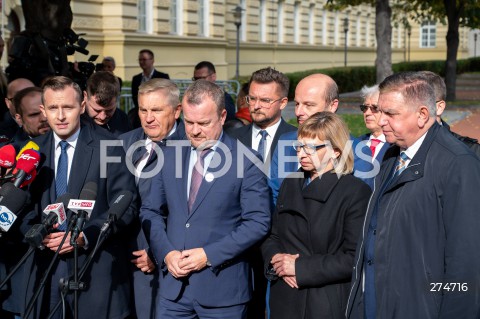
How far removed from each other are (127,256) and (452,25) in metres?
27.6

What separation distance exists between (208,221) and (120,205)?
723 mm

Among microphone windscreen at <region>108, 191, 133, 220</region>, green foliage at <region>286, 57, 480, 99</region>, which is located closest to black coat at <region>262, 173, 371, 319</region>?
microphone windscreen at <region>108, 191, 133, 220</region>

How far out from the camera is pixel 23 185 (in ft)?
14.9

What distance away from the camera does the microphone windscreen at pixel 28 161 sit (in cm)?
455

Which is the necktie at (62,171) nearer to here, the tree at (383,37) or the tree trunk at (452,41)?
the tree at (383,37)

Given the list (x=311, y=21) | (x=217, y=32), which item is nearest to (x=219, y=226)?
(x=217, y=32)

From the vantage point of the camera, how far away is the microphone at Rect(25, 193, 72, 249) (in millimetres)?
3916

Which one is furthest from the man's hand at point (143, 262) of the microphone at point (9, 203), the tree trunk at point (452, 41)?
the tree trunk at point (452, 41)

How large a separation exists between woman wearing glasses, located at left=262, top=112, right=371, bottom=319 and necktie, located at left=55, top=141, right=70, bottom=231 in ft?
4.30

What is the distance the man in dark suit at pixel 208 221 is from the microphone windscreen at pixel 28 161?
0.82 metres

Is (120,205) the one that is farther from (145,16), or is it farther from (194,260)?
(145,16)

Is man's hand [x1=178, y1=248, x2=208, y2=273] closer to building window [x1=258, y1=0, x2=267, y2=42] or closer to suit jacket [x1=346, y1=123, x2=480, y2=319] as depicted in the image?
suit jacket [x1=346, y1=123, x2=480, y2=319]

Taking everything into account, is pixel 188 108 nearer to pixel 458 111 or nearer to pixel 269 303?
pixel 269 303

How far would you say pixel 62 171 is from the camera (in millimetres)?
5062
